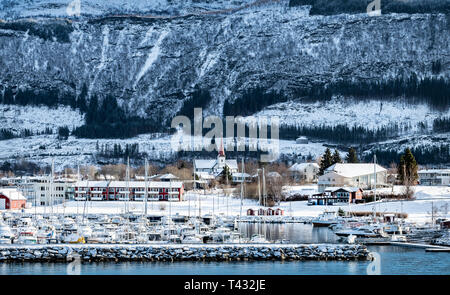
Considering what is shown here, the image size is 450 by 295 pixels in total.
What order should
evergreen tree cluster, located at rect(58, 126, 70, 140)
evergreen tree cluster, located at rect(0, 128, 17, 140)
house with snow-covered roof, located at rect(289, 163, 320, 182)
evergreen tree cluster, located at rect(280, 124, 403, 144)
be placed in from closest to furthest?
1. house with snow-covered roof, located at rect(289, 163, 320, 182)
2. evergreen tree cluster, located at rect(280, 124, 403, 144)
3. evergreen tree cluster, located at rect(58, 126, 70, 140)
4. evergreen tree cluster, located at rect(0, 128, 17, 140)

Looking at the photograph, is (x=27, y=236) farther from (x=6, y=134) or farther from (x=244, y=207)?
(x=6, y=134)

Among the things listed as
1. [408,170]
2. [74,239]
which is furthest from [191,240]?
[408,170]

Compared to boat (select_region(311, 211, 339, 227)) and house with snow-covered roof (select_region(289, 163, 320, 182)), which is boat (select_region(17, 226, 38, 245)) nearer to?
boat (select_region(311, 211, 339, 227))

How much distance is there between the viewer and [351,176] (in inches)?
3750

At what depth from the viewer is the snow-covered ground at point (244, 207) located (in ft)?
233

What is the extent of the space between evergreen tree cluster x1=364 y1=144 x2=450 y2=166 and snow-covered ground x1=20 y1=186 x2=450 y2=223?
5059cm

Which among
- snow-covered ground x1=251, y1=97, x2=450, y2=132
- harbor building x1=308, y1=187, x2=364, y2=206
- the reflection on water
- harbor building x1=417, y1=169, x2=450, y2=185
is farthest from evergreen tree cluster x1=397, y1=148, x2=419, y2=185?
snow-covered ground x1=251, y1=97, x2=450, y2=132

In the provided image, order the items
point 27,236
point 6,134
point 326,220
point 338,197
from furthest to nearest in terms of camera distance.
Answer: point 6,134 → point 338,197 → point 326,220 → point 27,236

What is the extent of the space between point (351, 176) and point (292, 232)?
37.6m

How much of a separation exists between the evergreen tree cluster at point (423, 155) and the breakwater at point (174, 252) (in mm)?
90944

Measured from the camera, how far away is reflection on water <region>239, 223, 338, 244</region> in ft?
175

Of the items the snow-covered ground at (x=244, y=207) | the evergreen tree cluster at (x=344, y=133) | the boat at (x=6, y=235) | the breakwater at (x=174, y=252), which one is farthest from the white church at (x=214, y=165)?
the breakwater at (x=174, y=252)
